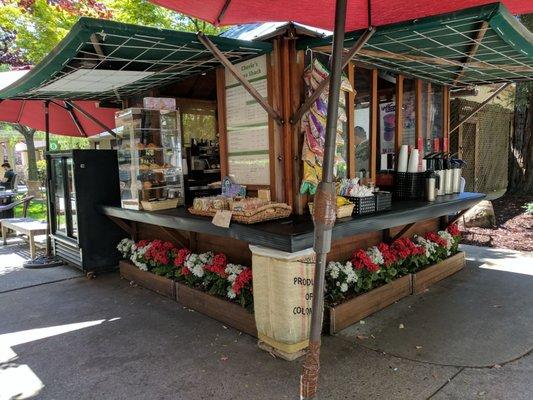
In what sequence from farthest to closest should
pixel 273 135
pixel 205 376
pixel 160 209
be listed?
pixel 160 209, pixel 273 135, pixel 205 376

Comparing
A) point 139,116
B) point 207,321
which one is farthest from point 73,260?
point 207,321

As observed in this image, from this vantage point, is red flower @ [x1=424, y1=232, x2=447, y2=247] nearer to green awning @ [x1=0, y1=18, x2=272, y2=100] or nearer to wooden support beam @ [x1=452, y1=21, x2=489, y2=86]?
wooden support beam @ [x1=452, y1=21, x2=489, y2=86]

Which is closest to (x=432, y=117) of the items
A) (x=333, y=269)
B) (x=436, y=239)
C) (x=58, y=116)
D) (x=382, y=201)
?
Answer: (x=436, y=239)

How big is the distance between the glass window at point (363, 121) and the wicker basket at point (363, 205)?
0.88 meters

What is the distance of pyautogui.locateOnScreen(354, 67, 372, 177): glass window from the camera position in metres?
4.45

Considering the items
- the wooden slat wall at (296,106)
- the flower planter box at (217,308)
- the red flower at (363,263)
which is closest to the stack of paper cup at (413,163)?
the red flower at (363,263)

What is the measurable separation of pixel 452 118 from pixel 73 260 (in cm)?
845

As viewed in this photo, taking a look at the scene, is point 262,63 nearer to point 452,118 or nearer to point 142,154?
point 142,154

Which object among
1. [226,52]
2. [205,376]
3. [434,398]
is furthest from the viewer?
[226,52]

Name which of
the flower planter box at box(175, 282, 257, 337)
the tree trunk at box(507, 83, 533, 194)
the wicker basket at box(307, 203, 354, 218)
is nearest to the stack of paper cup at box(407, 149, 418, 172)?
the wicker basket at box(307, 203, 354, 218)

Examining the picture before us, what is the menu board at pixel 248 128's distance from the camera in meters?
3.83

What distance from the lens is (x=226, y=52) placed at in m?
3.50

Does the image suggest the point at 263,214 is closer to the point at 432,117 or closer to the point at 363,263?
the point at 363,263

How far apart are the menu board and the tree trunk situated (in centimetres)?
827
